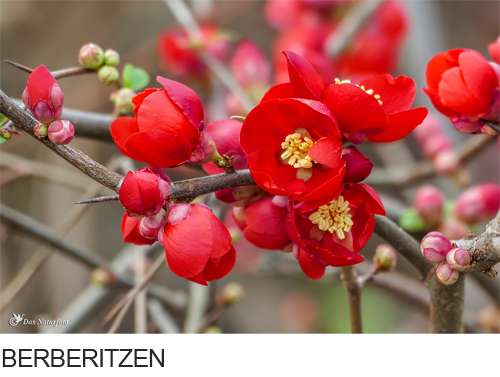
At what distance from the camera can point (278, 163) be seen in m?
0.37

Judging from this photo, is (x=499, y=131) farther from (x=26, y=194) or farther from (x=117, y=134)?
(x=26, y=194)

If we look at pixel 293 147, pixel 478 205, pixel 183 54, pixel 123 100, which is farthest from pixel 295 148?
pixel 183 54

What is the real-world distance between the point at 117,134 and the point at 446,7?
1995 millimetres

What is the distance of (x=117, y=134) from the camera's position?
0.37 metres

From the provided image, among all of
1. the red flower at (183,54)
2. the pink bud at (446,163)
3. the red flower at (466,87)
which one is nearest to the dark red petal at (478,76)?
the red flower at (466,87)

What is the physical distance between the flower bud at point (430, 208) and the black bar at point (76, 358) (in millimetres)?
521

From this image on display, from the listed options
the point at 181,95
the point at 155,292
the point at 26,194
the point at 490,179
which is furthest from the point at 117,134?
the point at 490,179

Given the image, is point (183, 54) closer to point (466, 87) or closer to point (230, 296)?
point (230, 296)

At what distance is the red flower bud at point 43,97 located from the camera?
321mm

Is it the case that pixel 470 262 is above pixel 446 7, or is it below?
below

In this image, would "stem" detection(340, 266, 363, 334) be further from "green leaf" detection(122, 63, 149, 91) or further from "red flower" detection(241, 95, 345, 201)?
"green leaf" detection(122, 63, 149, 91)

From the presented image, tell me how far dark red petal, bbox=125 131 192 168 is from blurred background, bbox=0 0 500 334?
1.45 feet

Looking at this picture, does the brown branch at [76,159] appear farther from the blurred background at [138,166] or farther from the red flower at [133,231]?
the blurred background at [138,166]

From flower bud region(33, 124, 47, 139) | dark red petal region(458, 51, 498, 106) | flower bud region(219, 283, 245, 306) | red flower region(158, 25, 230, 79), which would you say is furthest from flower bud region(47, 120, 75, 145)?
red flower region(158, 25, 230, 79)
